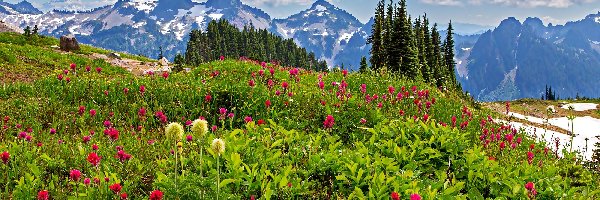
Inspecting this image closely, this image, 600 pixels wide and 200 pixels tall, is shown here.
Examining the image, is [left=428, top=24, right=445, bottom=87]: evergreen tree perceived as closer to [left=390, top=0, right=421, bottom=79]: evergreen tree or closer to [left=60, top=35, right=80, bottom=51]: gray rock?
[left=390, top=0, right=421, bottom=79]: evergreen tree

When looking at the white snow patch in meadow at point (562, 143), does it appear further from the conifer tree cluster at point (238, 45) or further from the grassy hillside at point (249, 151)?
the conifer tree cluster at point (238, 45)

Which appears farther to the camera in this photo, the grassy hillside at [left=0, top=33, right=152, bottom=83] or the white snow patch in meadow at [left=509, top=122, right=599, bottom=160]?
the grassy hillside at [left=0, top=33, right=152, bottom=83]

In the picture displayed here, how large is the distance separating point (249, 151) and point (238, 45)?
12064 centimetres

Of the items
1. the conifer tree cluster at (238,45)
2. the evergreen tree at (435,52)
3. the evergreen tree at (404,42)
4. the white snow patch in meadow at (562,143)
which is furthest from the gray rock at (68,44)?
the conifer tree cluster at (238,45)

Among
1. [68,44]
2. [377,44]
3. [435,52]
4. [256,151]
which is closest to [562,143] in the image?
[256,151]

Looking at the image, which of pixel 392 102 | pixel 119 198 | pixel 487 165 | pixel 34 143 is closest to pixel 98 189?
pixel 119 198

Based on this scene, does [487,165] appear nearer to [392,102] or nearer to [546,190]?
[546,190]

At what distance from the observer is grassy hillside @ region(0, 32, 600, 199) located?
14.7ft

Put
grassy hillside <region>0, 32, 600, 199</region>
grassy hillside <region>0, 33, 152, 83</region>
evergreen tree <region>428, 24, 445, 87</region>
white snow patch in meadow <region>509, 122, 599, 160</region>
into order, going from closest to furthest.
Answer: grassy hillside <region>0, 32, 600, 199</region> → white snow patch in meadow <region>509, 122, 599, 160</region> → grassy hillside <region>0, 33, 152, 83</region> → evergreen tree <region>428, 24, 445, 87</region>

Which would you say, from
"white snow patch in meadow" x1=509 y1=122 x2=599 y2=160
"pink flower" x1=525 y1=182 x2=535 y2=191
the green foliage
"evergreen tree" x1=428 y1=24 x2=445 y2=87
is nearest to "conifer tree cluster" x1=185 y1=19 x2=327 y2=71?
"evergreen tree" x1=428 y1=24 x2=445 y2=87

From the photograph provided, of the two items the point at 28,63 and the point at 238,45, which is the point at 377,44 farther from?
the point at 238,45

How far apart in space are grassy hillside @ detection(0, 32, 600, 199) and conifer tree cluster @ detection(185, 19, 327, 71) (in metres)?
83.9

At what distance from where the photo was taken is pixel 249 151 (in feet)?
16.7

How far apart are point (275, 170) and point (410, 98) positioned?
23.1 feet
